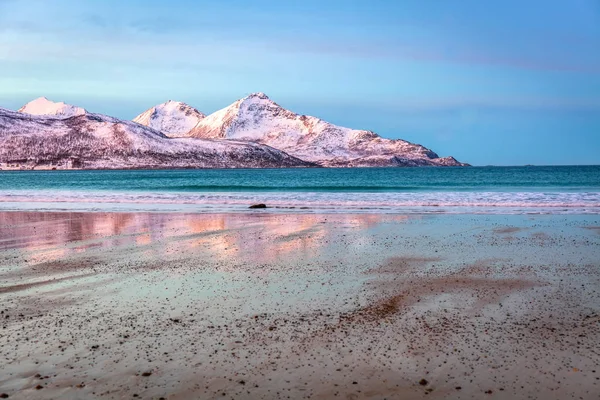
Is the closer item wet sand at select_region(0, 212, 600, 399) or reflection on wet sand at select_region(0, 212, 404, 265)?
wet sand at select_region(0, 212, 600, 399)

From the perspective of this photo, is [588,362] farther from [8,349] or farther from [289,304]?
[8,349]

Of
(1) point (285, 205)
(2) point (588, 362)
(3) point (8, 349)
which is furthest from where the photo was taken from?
(1) point (285, 205)

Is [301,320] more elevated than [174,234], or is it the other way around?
[301,320]

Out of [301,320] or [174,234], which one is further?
[174,234]

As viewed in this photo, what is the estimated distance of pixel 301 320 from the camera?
7.45 meters

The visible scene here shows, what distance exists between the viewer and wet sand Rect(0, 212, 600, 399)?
5453mm

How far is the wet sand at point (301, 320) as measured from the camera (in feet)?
17.9

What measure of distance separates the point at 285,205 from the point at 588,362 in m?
26.0

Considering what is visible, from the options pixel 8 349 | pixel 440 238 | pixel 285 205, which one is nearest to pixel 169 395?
pixel 8 349

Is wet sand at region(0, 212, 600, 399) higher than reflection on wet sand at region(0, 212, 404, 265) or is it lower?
higher

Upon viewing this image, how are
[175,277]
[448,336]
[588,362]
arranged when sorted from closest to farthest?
[588,362] → [448,336] → [175,277]

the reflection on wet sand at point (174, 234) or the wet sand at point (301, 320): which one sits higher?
the wet sand at point (301, 320)

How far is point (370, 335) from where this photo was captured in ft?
22.3

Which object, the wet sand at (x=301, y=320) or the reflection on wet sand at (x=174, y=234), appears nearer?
the wet sand at (x=301, y=320)
